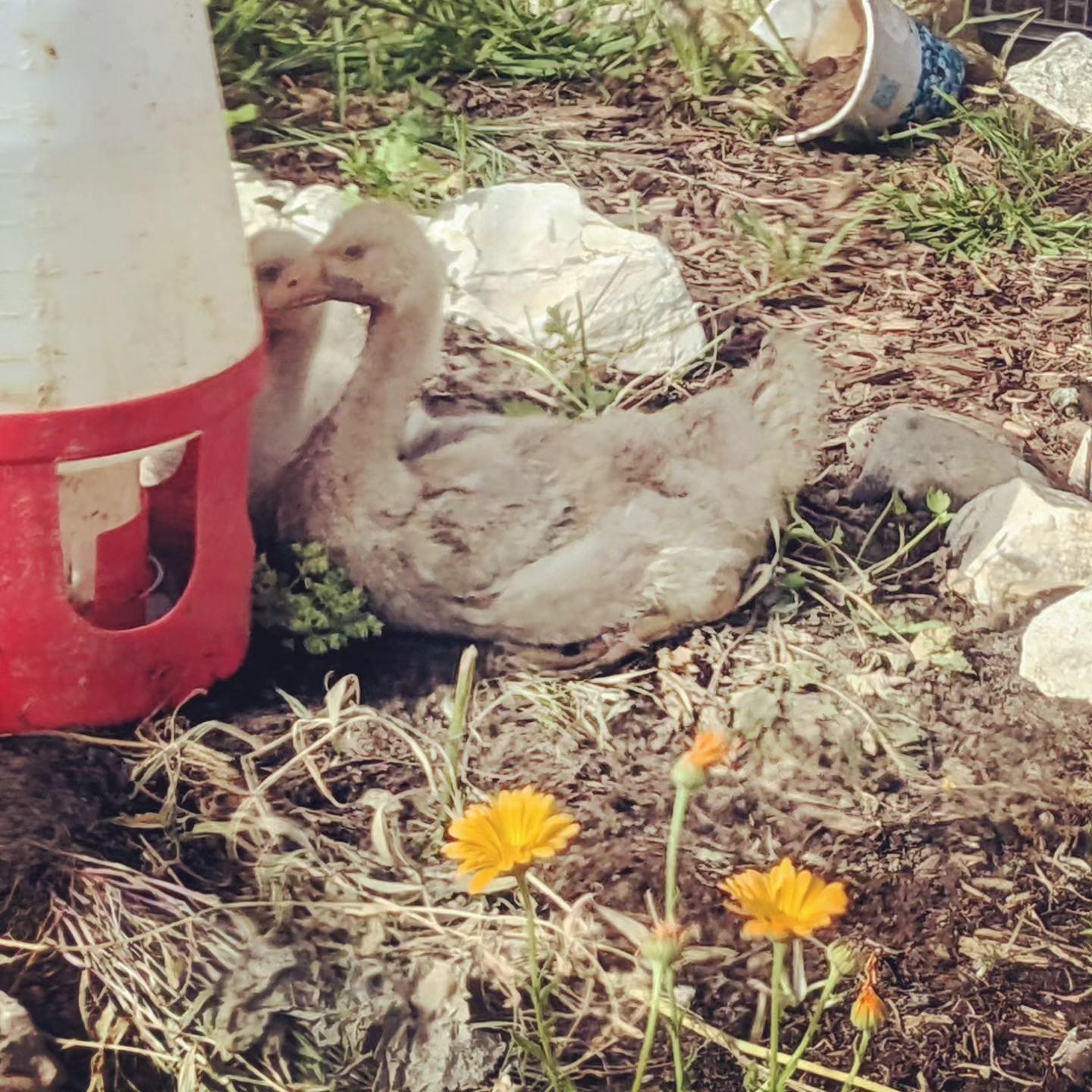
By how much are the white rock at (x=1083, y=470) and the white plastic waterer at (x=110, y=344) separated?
1.28 m

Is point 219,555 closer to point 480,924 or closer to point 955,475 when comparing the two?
point 480,924

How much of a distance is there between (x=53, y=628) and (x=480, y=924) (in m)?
0.61

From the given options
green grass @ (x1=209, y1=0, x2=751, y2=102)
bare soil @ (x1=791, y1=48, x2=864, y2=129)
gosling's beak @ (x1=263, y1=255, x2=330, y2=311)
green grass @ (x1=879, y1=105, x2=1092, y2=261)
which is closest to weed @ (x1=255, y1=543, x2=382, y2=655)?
gosling's beak @ (x1=263, y1=255, x2=330, y2=311)

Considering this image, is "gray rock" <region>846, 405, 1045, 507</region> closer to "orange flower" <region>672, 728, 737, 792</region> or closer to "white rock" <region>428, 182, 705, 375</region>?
"white rock" <region>428, 182, 705, 375</region>

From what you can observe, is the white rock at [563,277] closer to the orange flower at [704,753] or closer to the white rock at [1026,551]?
the white rock at [1026,551]

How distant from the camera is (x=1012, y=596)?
227cm

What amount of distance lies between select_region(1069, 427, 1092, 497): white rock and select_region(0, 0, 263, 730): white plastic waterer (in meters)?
1.28

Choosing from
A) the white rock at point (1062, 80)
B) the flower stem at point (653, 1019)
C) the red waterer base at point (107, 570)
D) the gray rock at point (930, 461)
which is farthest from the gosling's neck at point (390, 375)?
the white rock at point (1062, 80)

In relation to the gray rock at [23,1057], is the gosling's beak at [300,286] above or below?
above

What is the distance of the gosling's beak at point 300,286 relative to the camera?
2244 millimetres

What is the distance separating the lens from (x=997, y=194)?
3.24 m

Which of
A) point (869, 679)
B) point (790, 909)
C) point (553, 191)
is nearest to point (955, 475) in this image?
point (869, 679)

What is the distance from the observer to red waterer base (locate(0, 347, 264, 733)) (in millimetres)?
1774

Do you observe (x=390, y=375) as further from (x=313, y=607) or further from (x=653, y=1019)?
(x=653, y=1019)
